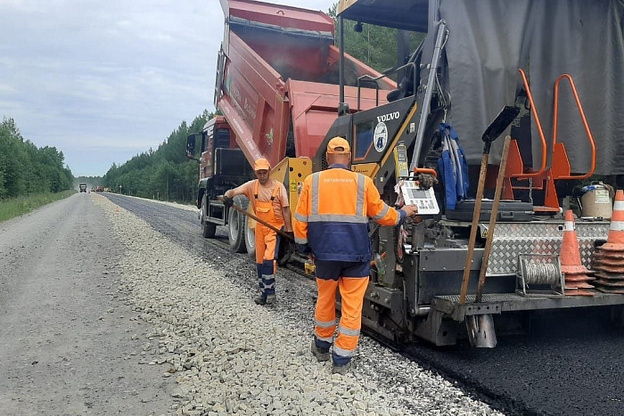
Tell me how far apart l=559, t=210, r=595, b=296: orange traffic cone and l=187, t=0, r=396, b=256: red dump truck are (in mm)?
3300

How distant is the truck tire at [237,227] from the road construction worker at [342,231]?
531 cm

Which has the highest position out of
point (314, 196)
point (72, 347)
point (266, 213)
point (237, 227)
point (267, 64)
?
point (267, 64)

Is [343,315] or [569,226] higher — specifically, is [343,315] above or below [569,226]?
below

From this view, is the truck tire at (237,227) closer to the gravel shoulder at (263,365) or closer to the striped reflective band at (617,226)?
the gravel shoulder at (263,365)

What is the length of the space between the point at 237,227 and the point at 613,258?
6.67m

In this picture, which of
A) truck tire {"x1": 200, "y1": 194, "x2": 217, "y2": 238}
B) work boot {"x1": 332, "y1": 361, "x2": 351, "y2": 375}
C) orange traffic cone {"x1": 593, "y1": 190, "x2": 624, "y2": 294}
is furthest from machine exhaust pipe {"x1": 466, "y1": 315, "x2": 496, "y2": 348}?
truck tire {"x1": 200, "y1": 194, "x2": 217, "y2": 238}

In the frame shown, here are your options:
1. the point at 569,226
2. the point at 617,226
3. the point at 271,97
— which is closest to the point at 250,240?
the point at 271,97

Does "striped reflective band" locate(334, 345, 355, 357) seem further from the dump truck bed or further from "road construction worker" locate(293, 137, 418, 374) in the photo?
the dump truck bed

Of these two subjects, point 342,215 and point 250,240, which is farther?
point 250,240

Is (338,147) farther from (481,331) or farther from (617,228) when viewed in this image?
(617,228)

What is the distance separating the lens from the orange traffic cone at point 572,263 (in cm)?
381

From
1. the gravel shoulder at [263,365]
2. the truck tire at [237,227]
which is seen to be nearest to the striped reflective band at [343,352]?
the gravel shoulder at [263,365]

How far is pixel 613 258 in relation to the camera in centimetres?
390

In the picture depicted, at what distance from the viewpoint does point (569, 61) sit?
4430 mm
